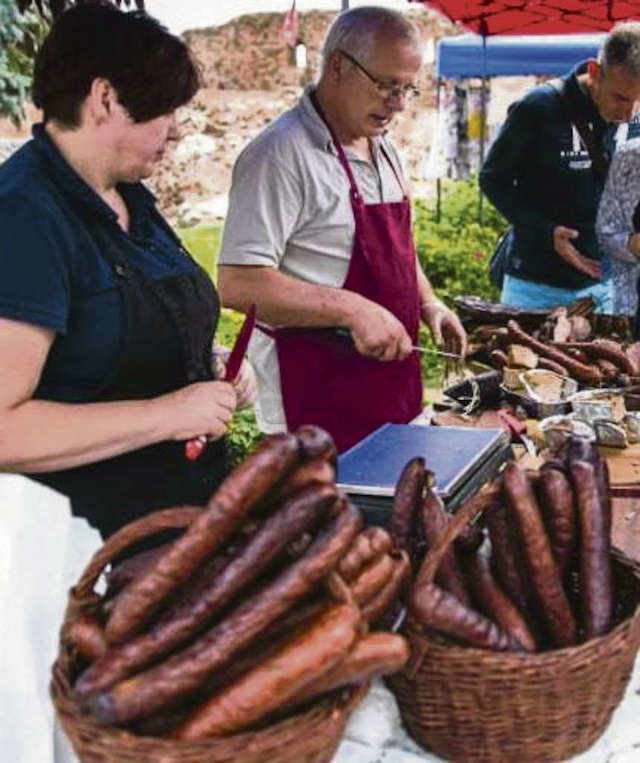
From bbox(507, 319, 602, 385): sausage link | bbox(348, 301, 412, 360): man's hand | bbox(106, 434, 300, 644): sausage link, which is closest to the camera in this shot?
bbox(106, 434, 300, 644): sausage link

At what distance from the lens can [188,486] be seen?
2.41m

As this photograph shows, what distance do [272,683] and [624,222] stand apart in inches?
142

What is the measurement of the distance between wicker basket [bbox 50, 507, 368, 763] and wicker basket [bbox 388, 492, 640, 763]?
0.16 meters

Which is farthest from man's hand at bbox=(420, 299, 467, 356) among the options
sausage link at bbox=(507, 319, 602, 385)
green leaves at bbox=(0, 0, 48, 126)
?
green leaves at bbox=(0, 0, 48, 126)

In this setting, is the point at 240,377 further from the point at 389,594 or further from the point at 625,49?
the point at 625,49

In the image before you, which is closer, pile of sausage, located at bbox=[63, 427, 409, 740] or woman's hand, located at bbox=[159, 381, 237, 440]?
pile of sausage, located at bbox=[63, 427, 409, 740]

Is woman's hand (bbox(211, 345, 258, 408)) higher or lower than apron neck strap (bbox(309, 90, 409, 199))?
lower

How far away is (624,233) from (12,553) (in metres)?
3.20

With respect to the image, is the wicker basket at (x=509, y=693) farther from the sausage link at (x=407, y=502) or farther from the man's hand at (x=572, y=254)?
the man's hand at (x=572, y=254)

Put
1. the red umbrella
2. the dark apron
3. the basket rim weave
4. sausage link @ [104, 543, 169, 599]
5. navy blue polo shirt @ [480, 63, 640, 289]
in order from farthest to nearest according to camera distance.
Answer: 1. the red umbrella
2. navy blue polo shirt @ [480, 63, 640, 289]
3. the dark apron
4. sausage link @ [104, 543, 169, 599]
5. the basket rim weave

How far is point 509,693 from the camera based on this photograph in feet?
4.25

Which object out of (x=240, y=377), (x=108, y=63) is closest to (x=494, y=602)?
(x=240, y=377)

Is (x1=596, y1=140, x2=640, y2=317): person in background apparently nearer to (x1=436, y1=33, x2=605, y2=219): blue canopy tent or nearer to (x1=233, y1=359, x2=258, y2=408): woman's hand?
(x1=233, y1=359, x2=258, y2=408): woman's hand

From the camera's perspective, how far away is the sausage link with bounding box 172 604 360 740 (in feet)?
3.54
